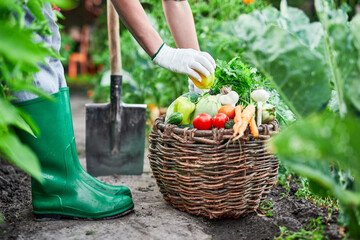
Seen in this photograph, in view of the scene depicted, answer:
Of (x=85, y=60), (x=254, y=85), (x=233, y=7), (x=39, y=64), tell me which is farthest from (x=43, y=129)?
(x=85, y=60)

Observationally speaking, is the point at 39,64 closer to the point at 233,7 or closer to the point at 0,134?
the point at 0,134

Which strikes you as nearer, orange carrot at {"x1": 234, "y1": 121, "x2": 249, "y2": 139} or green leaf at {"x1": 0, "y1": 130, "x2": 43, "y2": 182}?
green leaf at {"x1": 0, "y1": 130, "x2": 43, "y2": 182}

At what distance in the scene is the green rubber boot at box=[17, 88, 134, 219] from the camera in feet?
5.23

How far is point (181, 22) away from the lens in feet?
6.91

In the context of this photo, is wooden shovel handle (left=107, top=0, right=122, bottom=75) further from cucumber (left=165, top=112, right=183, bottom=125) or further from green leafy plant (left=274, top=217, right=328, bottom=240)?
green leafy plant (left=274, top=217, right=328, bottom=240)

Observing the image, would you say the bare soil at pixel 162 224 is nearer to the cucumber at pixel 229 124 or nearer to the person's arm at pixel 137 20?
the cucumber at pixel 229 124

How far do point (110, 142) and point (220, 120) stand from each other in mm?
1101

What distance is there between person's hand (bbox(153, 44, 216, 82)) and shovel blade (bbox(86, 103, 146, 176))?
2.27ft

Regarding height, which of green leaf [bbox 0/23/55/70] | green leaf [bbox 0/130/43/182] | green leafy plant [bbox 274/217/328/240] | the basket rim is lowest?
green leafy plant [bbox 274/217/328/240]

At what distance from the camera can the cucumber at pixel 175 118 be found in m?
1.67

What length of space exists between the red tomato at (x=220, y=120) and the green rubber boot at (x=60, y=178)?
59 cm

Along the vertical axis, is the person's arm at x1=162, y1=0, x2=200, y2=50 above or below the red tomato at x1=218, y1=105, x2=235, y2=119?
above

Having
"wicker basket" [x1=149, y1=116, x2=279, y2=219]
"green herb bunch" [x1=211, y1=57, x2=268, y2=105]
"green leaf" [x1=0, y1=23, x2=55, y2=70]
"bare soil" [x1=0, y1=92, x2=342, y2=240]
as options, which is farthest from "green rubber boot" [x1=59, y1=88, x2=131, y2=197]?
"green leaf" [x1=0, y1=23, x2=55, y2=70]

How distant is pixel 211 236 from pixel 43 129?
884 millimetres
